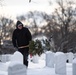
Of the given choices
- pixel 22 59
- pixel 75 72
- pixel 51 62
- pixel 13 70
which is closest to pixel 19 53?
pixel 22 59

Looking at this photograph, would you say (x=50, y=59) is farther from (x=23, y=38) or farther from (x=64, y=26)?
(x=64, y=26)

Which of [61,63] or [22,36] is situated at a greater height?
[22,36]

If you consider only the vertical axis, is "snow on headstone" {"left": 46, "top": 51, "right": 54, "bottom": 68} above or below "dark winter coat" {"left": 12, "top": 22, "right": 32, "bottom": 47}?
below

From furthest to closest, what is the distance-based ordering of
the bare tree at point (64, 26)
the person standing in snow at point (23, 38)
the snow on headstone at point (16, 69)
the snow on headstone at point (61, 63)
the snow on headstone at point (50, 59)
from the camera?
1. the bare tree at point (64, 26)
2. the snow on headstone at point (50, 59)
3. the person standing in snow at point (23, 38)
4. the snow on headstone at point (61, 63)
5. the snow on headstone at point (16, 69)

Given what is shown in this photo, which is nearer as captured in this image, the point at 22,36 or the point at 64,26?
the point at 22,36

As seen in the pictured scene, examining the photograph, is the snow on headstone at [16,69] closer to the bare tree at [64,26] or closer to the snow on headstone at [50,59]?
the snow on headstone at [50,59]

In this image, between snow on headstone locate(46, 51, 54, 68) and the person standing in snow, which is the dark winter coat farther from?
snow on headstone locate(46, 51, 54, 68)

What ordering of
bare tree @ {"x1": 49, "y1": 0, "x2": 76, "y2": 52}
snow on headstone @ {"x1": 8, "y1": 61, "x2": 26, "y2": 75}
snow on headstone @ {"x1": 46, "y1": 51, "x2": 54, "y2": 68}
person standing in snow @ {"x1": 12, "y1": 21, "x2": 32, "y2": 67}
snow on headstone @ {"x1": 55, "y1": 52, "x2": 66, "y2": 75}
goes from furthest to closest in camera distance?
bare tree @ {"x1": 49, "y1": 0, "x2": 76, "y2": 52}, snow on headstone @ {"x1": 46, "y1": 51, "x2": 54, "y2": 68}, person standing in snow @ {"x1": 12, "y1": 21, "x2": 32, "y2": 67}, snow on headstone @ {"x1": 55, "y1": 52, "x2": 66, "y2": 75}, snow on headstone @ {"x1": 8, "y1": 61, "x2": 26, "y2": 75}

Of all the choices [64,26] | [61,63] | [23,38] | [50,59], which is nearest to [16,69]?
[61,63]

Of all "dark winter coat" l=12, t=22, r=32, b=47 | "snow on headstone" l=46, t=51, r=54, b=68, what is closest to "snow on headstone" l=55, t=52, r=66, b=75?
"dark winter coat" l=12, t=22, r=32, b=47

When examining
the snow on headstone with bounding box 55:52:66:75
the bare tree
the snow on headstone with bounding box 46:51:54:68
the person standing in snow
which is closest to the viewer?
the snow on headstone with bounding box 55:52:66:75

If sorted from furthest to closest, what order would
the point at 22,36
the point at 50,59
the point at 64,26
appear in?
the point at 64,26, the point at 50,59, the point at 22,36

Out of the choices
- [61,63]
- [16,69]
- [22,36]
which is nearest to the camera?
[16,69]

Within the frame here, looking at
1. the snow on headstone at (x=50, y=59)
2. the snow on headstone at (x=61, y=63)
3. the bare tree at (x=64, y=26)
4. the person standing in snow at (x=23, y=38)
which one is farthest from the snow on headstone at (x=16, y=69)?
the bare tree at (x=64, y=26)
